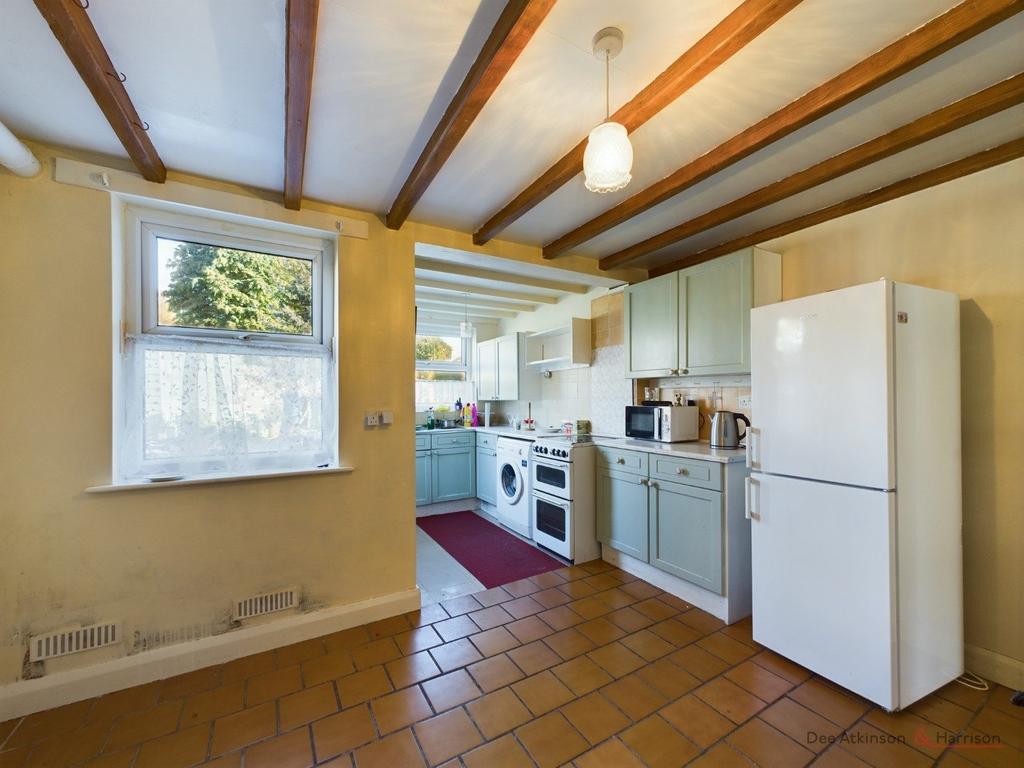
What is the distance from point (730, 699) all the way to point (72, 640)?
2841mm

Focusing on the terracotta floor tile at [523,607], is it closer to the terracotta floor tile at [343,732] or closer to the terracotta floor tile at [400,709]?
the terracotta floor tile at [400,709]

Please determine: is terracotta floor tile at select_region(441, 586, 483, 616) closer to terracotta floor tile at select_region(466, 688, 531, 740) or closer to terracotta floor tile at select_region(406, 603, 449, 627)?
terracotta floor tile at select_region(406, 603, 449, 627)

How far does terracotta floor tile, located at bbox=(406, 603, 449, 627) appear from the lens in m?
2.46

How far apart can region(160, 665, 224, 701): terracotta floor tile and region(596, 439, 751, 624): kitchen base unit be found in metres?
2.42

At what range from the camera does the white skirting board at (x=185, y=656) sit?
1783 mm

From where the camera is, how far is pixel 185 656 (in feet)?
6.68

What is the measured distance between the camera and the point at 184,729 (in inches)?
65.9

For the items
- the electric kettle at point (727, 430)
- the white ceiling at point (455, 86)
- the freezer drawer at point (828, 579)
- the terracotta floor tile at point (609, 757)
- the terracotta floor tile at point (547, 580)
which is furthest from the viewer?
the terracotta floor tile at point (547, 580)

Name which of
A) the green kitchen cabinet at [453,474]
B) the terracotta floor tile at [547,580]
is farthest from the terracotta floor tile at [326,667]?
the green kitchen cabinet at [453,474]

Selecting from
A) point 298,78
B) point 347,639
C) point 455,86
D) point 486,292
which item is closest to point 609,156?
point 455,86

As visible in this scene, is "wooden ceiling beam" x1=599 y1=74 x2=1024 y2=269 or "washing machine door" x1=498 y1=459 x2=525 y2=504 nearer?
"wooden ceiling beam" x1=599 y1=74 x2=1024 y2=269

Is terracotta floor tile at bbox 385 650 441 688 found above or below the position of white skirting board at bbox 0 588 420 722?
below

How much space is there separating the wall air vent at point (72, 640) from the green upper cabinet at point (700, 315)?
3.40 m

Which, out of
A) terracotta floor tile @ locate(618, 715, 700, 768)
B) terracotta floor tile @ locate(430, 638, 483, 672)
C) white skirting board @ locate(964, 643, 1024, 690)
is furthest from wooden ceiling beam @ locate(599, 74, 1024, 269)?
terracotta floor tile @ locate(430, 638, 483, 672)
